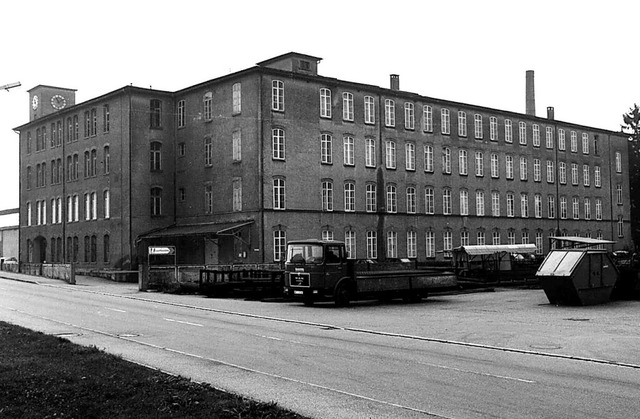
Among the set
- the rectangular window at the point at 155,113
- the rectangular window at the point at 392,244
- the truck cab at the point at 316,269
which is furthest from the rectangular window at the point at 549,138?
the truck cab at the point at 316,269

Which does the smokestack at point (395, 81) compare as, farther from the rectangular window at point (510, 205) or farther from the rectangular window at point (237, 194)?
the rectangular window at point (237, 194)

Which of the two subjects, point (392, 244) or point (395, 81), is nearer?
point (392, 244)

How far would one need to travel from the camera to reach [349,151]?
2154 inches

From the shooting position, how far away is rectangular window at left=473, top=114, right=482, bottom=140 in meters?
65.2

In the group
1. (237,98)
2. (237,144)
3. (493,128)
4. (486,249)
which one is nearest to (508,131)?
(493,128)

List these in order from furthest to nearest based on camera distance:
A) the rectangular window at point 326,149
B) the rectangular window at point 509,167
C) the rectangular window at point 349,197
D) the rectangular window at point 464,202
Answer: the rectangular window at point 509,167
the rectangular window at point 464,202
the rectangular window at point 349,197
the rectangular window at point 326,149

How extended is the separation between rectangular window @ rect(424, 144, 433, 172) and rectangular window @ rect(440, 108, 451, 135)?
89.0 inches

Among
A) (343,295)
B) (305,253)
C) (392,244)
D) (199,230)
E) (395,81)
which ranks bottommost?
(343,295)

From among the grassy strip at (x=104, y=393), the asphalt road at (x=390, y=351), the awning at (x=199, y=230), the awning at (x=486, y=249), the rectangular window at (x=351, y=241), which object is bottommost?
the asphalt road at (x=390, y=351)

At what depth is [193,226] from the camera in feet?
176

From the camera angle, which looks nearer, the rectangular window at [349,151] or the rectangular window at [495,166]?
the rectangular window at [349,151]

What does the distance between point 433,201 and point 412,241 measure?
14.5ft

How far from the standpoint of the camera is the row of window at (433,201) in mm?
52844

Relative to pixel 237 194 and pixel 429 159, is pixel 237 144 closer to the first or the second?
pixel 237 194
